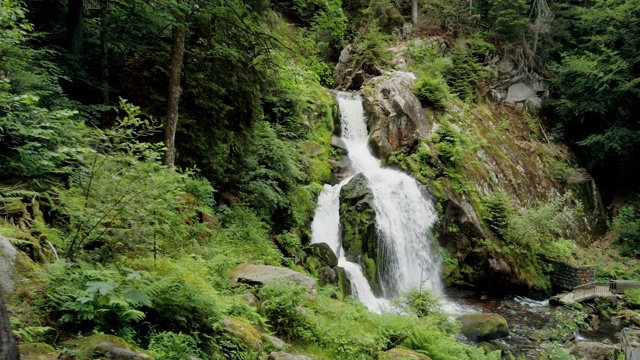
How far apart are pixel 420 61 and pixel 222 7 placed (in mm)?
17661

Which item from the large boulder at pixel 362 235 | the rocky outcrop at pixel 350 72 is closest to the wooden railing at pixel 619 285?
the large boulder at pixel 362 235

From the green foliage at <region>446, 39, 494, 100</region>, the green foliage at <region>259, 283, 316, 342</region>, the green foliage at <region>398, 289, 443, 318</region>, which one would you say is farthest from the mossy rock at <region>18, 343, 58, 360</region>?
the green foliage at <region>446, 39, 494, 100</region>

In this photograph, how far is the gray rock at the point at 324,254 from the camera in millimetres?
10523

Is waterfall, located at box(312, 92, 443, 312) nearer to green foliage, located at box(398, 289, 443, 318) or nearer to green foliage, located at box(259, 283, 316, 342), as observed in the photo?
green foliage, located at box(398, 289, 443, 318)

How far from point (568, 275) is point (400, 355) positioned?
45.9 feet

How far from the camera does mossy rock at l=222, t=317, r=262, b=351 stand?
12.7 feet

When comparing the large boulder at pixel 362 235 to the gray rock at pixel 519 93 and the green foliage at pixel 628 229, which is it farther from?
the gray rock at pixel 519 93

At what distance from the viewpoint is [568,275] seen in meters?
15.9

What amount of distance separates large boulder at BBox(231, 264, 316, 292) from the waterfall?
512cm

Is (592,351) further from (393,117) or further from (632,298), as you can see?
(393,117)

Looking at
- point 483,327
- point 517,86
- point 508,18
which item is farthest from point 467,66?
point 483,327

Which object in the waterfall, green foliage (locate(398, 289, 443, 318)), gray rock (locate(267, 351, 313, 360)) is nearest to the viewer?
gray rock (locate(267, 351, 313, 360))

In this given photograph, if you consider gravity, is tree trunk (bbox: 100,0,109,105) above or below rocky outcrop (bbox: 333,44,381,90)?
below

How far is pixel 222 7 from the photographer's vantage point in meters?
6.32
